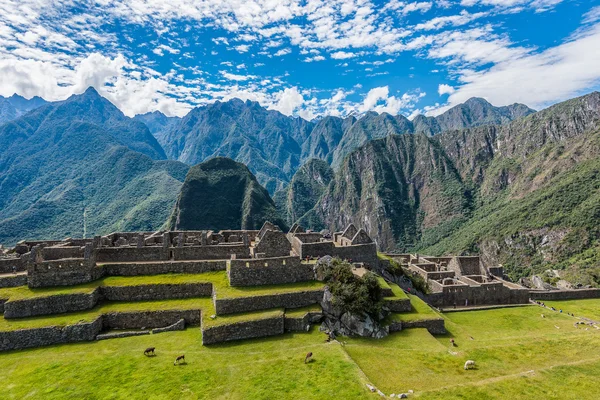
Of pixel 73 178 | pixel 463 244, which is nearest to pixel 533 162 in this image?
pixel 463 244

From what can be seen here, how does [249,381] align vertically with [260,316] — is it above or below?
below

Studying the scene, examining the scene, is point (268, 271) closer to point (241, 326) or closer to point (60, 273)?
point (241, 326)

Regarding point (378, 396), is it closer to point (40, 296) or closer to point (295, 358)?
point (295, 358)

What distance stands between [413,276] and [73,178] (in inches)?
7167

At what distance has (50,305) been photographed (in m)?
19.5

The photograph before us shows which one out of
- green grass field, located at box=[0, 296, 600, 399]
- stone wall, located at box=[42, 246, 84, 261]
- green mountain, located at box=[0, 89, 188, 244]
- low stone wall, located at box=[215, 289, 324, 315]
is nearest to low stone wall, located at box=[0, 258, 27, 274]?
stone wall, located at box=[42, 246, 84, 261]

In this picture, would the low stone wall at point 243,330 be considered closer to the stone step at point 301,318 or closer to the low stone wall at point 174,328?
the stone step at point 301,318

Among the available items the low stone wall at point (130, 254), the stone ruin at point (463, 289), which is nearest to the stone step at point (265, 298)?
the low stone wall at point (130, 254)

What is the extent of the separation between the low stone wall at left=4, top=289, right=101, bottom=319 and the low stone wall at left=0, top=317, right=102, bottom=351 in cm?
172

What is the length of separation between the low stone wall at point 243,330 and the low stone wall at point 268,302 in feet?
4.46

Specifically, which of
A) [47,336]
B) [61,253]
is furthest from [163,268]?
[61,253]

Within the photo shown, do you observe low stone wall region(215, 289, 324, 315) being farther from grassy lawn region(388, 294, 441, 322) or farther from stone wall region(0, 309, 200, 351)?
grassy lawn region(388, 294, 441, 322)

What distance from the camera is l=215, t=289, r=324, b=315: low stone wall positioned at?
19422 mm

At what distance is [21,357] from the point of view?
16.7 metres
